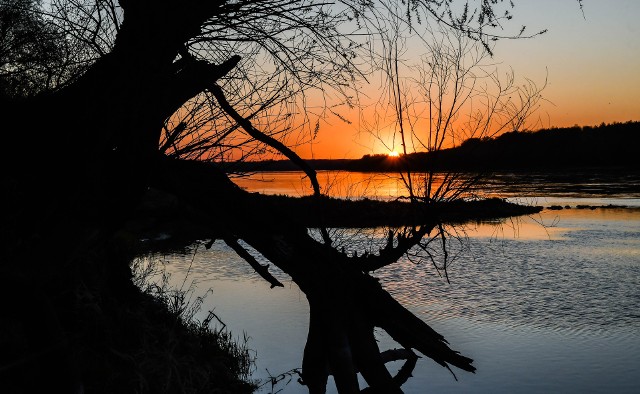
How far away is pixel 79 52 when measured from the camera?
5.49m

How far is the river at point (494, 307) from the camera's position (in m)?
10.7

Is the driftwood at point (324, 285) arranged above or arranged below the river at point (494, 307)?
above

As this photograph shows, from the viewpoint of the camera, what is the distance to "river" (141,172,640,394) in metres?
10.7

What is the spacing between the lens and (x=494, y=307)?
15.6 m

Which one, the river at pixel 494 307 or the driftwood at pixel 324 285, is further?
the river at pixel 494 307

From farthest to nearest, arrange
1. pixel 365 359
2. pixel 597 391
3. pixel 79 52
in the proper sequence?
1. pixel 597 391
2. pixel 79 52
3. pixel 365 359

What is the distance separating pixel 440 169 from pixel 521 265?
60.1ft

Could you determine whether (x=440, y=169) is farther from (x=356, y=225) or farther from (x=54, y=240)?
(x=356, y=225)

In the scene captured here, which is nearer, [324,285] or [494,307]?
[324,285]

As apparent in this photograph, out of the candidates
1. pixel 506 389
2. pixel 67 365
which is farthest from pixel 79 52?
pixel 506 389

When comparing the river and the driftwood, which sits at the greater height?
the driftwood

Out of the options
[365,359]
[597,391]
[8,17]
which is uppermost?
[8,17]

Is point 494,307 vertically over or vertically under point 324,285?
under

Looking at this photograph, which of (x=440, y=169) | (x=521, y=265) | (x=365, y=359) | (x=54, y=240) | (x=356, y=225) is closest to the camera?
(x=54, y=240)
